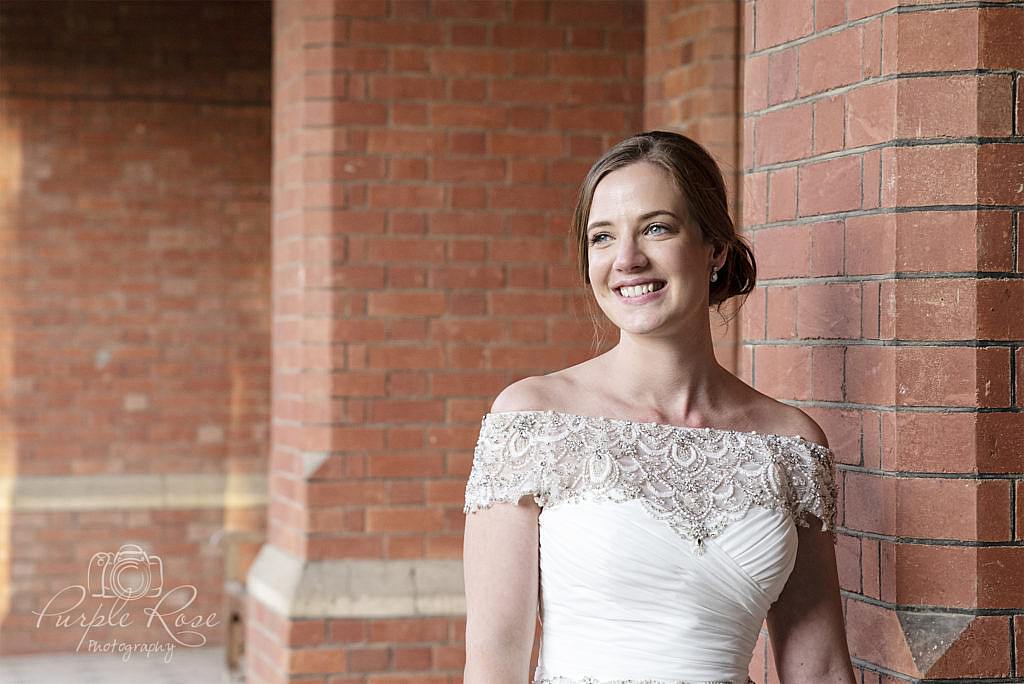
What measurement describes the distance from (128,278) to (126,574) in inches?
73.1

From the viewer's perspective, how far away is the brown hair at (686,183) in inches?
81.4

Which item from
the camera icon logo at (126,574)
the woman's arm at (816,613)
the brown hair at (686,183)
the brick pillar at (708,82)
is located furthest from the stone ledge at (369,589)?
the camera icon logo at (126,574)

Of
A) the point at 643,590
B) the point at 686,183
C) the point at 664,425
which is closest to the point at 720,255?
the point at 686,183

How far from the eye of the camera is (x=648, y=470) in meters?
2.03

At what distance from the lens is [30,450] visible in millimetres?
8023

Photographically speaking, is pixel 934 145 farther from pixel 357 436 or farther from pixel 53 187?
pixel 53 187

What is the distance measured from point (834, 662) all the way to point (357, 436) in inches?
107

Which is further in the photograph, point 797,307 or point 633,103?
point 633,103

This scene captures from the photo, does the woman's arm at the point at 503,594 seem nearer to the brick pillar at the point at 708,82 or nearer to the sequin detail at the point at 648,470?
the sequin detail at the point at 648,470

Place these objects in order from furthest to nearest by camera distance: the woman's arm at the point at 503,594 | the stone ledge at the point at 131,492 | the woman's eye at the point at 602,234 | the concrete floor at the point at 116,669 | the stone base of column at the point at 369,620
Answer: the stone ledge at the point at 131,492
the concrete floor at the point at 116,669
the stone base of column at the point at 369,620
the woman's eye at the point at 602,234
the woman's arm at the point at 503,594

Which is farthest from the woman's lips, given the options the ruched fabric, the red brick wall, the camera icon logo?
the camera icon logo

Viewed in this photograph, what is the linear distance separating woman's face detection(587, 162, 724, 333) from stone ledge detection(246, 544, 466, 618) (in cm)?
269

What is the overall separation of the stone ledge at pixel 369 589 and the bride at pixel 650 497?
2548mm

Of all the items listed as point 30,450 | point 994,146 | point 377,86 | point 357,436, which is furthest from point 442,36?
point 30,450
